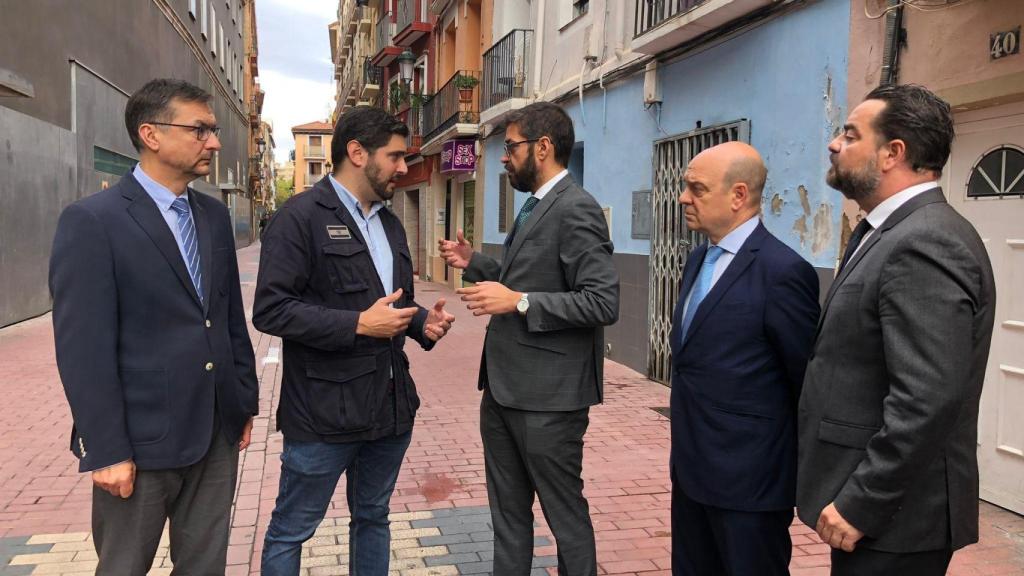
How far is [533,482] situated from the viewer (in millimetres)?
3074

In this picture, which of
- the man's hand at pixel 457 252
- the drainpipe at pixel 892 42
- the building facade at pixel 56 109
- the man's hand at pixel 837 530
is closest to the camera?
the man's hand at pixel 837 530

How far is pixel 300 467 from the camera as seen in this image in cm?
285

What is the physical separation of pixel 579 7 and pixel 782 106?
5297mm

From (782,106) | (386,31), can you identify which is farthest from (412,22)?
(782,106)

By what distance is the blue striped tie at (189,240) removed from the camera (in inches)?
104

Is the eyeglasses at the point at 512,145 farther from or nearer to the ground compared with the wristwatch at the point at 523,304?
farther from the ground

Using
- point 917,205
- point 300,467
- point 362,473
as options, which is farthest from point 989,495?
point 300,467

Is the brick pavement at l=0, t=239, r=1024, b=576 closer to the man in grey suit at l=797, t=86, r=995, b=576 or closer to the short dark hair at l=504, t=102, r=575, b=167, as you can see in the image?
the man in grey suit at l=797, t=86, r=995, b=576

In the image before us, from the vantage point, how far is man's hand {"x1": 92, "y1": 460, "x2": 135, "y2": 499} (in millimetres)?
2319

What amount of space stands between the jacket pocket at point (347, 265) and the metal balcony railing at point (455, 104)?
45.5 ft

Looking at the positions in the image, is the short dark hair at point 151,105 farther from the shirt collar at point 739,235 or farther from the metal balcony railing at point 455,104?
the metal balcony railing at point 455,104

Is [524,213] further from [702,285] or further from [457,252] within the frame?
[702,285]

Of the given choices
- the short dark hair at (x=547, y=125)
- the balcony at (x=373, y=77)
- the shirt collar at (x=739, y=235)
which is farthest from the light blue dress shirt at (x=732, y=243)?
the balcony at (x=373, y=77)

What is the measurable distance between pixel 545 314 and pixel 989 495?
3.38 meters
